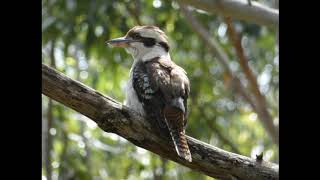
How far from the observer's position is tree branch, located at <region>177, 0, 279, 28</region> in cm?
541

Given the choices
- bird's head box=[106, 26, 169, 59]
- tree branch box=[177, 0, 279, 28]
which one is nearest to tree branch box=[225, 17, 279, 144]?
tree branch box=[177, 0, 279, 28]

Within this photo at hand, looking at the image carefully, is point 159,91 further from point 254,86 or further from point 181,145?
point 254,86

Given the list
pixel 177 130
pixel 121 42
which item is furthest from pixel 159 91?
pixel 121 42

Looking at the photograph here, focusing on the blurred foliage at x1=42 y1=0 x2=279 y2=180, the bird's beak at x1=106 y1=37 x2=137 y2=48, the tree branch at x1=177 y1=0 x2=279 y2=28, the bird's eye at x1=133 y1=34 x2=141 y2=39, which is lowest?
the blurred foliage at x1=42 y1=0 x2=279 y2=180

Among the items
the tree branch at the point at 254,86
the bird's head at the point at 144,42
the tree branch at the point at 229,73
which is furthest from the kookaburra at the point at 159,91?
the tree branch at the point at 229,73

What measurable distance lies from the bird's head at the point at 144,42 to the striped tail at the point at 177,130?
1122 mm

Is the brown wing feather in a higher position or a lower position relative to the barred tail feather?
higher

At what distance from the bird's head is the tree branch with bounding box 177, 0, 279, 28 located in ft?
1.20

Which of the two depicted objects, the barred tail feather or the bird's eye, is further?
the bird's eye

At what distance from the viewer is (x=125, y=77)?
934 centimetres

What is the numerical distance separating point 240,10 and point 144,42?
32.6 inches

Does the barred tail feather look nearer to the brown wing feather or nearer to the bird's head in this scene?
the brown wing feather

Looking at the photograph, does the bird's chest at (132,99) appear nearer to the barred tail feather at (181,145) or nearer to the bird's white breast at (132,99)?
the bird's white breast at (132,99)
